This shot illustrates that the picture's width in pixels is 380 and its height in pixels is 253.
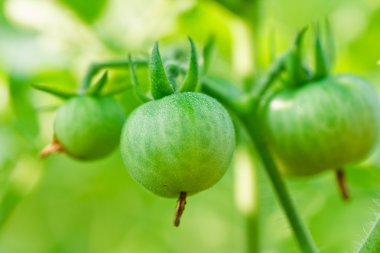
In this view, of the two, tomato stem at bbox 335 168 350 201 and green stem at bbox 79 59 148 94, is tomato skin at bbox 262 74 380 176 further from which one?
green stem at bbox 79 59 148 94

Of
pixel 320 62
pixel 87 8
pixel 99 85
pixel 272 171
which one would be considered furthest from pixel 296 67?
pixel 87 8

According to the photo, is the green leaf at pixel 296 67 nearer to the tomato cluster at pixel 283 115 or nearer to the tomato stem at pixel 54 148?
the tomato cluster at pixel 283 115

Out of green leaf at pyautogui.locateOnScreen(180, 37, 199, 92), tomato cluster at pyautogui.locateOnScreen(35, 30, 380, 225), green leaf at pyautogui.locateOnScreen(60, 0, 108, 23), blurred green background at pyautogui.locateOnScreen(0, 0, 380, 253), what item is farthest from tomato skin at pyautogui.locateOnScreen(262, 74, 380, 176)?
green leaf at pyautogui.locateOnScreen(60, 0, 108, 23)

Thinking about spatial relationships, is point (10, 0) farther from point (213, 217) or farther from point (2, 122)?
point (213, 217)

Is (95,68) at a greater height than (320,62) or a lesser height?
lesser

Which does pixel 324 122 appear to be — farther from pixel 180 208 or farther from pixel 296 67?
pixel 180 208

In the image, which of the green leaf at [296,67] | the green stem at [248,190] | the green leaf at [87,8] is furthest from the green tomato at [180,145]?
the green leaf at [87,8]
